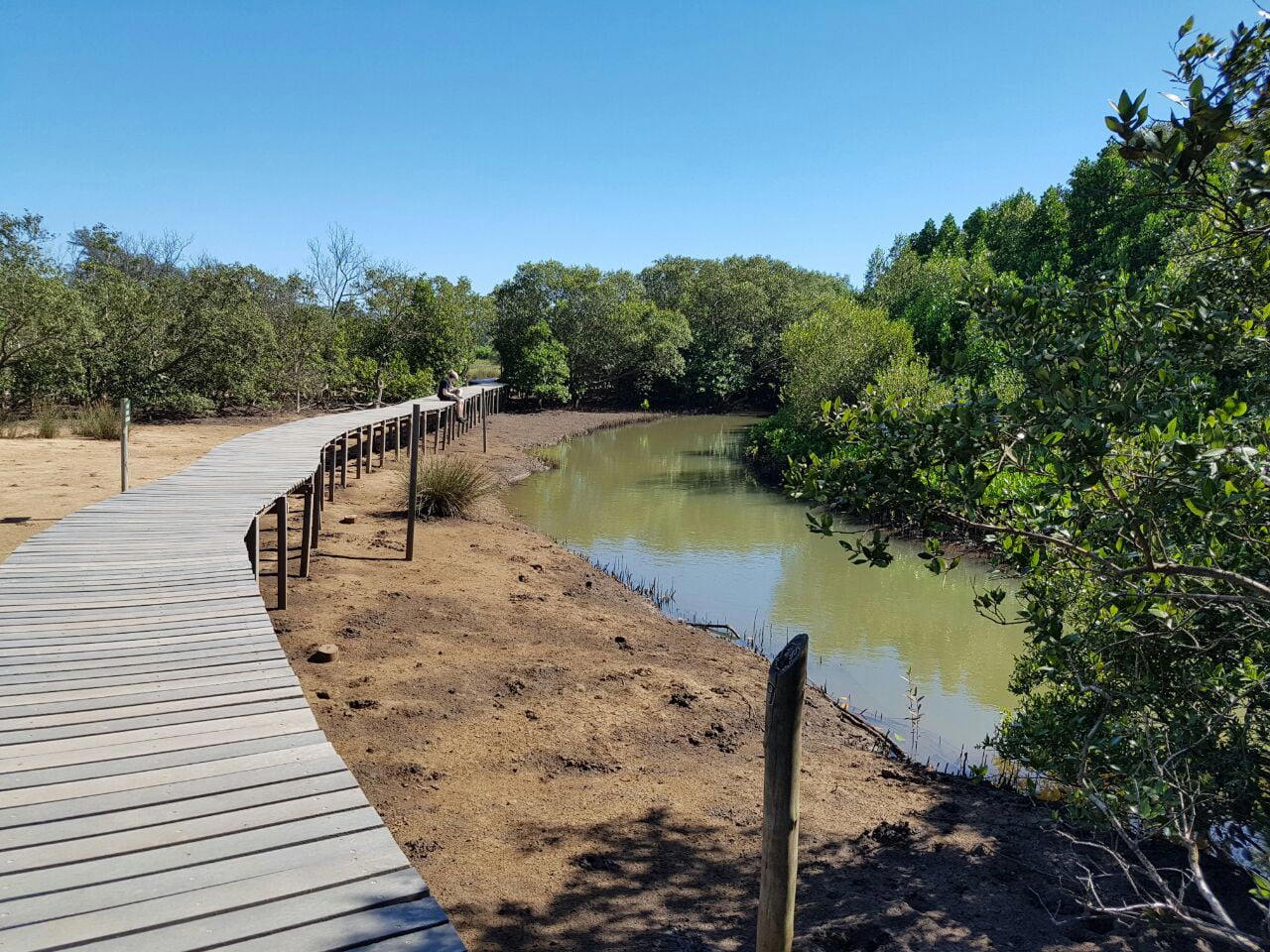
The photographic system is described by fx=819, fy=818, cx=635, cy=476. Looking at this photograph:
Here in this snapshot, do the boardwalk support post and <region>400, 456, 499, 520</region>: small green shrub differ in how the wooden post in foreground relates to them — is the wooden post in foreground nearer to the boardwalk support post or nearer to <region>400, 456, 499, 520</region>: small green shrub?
the boardwalk support post

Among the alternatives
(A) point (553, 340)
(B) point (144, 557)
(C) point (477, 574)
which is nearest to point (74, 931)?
(B) point (144, 557)

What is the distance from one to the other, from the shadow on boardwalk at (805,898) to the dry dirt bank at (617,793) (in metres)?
0.01

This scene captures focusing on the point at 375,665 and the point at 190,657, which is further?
the point at 375,665

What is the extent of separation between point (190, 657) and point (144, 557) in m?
2.50

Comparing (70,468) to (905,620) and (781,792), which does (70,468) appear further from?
(781,792)

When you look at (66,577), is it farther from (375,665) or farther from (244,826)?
(244,826)

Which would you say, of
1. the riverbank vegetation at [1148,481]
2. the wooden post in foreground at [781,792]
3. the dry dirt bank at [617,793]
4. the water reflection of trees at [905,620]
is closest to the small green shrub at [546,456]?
the water reflection of trees at [905,620]

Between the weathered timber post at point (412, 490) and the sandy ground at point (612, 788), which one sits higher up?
the weathered timber post at point (412, 490)

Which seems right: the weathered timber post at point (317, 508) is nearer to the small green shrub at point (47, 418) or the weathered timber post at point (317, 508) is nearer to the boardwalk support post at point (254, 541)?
the boardwalk support post at point (254, 541)

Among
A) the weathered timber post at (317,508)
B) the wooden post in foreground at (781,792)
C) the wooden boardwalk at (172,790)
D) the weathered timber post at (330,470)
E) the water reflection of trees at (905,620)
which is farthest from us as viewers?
the weathered timber post at (330,470)

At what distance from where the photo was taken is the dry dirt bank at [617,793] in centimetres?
398

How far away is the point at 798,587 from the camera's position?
12.2 m

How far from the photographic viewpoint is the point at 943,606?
11266 mm

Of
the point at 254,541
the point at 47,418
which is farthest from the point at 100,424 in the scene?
the point at 254,541
